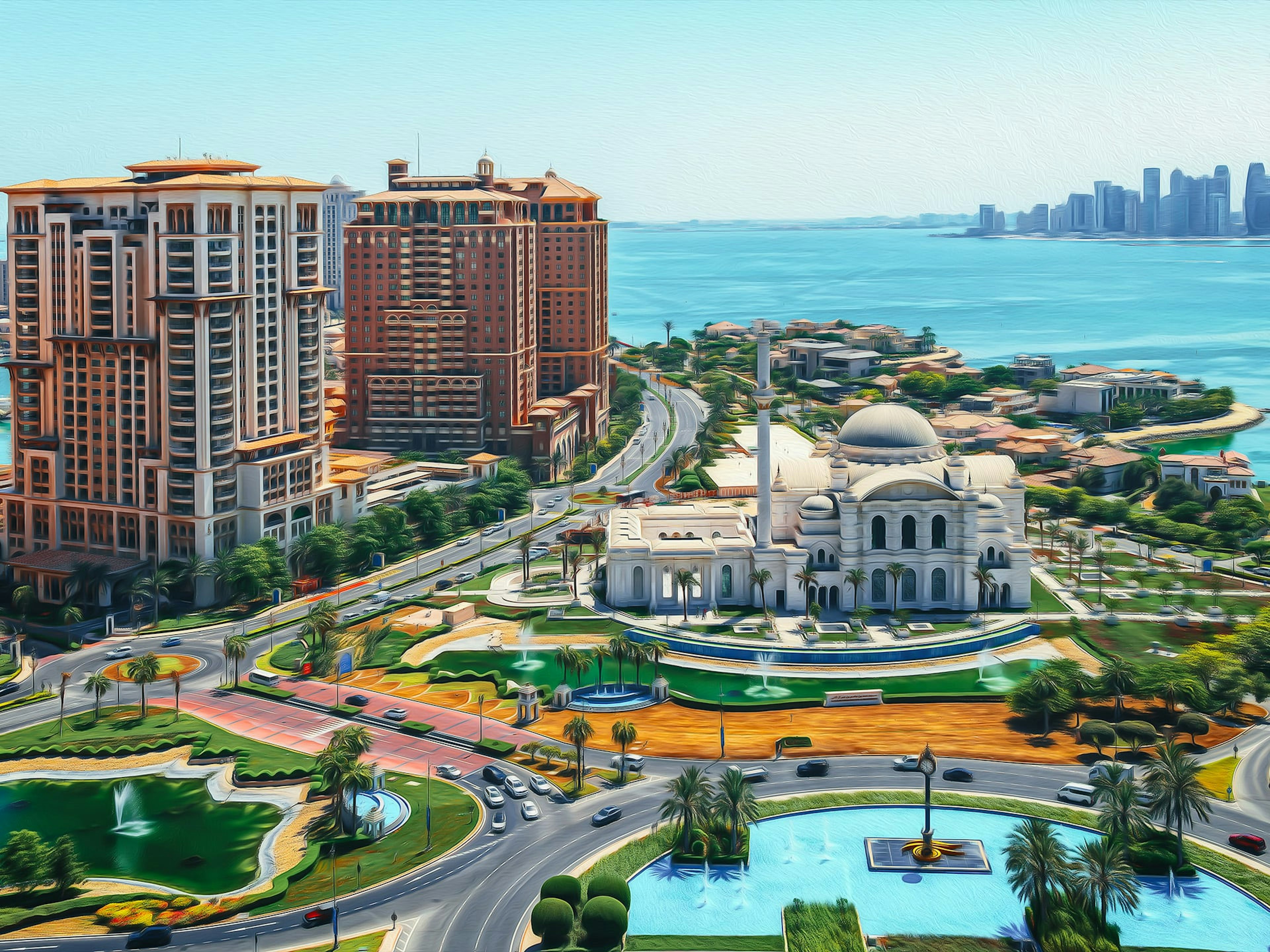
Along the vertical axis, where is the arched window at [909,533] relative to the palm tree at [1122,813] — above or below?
above

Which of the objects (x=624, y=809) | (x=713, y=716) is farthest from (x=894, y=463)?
(x=624, y=809)

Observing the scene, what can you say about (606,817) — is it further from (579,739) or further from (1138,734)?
(1138,734)

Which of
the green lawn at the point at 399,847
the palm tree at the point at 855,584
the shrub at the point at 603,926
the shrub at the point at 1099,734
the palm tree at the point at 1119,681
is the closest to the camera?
the shrub at the point at 603,926

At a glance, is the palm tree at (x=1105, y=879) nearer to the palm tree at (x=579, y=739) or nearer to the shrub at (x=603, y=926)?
the shrub at (x=603, y=926)

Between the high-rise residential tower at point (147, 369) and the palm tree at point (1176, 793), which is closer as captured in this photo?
the palm tree at point (1176, 793)

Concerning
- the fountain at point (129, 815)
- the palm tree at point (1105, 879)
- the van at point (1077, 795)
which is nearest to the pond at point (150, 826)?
the fountain at point (129, 815)

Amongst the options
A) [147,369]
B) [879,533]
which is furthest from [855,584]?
[147,369]
